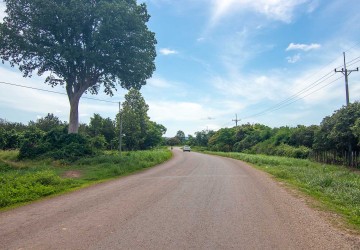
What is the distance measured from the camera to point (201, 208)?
360 inches

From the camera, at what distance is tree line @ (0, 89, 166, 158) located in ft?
91.1

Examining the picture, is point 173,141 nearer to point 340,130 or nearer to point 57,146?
point 57,146

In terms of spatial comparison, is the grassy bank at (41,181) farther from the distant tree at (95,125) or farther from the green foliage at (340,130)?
the distant tree at (95,125)

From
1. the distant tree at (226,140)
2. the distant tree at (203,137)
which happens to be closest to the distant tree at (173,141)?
the distant tree at (203,137)

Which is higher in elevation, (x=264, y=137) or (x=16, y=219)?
(x=264, y=137)

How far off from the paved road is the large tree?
18004 millimetres

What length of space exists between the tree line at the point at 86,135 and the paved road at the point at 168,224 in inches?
699

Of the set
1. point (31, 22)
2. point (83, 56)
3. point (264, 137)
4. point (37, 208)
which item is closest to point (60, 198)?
point (37, 208)

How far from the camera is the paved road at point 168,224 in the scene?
5922 mm

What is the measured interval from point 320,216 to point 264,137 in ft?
Answer: 187

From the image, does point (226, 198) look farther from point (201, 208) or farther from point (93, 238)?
point (93, 238)

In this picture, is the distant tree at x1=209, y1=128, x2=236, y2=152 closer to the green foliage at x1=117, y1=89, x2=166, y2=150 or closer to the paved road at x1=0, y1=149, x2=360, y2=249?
the green foliage at x1=117, y1=89, x2=166, y2=150

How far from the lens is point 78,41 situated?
2830cm

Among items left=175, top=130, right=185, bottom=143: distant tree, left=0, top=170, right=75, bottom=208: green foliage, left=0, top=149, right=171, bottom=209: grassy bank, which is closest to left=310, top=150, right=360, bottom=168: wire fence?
left=0, top=149, right=171, bottom=209: grassy bank
